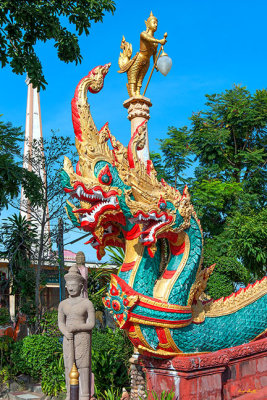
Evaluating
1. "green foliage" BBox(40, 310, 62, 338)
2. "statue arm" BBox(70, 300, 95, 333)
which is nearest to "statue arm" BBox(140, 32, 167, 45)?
"statue arm" BBox(70, 300, 95, 333)

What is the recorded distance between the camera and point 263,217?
9.62 metres

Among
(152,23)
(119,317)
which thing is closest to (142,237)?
(119,317)

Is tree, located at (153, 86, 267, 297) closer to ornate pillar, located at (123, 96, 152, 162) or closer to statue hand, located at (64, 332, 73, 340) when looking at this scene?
ornate pillar, located at (123, 96, 152, 162)

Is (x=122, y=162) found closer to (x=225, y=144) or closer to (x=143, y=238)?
(x=143, y=238)

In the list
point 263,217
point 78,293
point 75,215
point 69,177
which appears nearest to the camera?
point 78,293

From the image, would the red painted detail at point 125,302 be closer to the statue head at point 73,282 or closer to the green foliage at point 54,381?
the statue head at point 73,282

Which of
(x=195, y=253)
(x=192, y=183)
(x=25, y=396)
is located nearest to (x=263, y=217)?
(x=192, y=183)

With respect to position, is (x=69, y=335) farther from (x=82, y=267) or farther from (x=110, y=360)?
(x=110, y=360)

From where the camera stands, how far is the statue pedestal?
4766mm

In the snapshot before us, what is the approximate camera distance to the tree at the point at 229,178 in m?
9.74

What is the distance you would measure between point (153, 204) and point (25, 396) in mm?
4294

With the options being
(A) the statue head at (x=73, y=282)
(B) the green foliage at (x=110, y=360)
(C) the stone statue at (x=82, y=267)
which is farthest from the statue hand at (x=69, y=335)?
(B) the green foliage at (x=110, y=360)

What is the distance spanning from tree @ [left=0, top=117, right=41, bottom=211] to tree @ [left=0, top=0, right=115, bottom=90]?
248 cm

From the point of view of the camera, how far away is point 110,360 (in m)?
6.11
